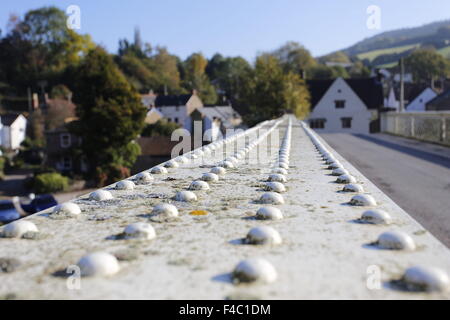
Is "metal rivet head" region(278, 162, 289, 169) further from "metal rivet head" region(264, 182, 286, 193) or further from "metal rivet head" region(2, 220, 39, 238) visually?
"metal rivet head" region(2, 220, 39, 238)

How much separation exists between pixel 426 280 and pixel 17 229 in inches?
89.2

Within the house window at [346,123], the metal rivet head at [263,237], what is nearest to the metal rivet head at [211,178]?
the metal rivet head at [263,237]

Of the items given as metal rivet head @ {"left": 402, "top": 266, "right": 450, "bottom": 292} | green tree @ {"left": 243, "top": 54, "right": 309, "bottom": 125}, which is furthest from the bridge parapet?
green tree @ {"left": 243, "top": 54, "right": 309, "bottom": 125}

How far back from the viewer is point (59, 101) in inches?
2581

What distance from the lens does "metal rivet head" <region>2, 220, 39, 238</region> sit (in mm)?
2738

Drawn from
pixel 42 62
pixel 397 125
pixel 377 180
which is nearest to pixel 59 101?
pixel 42 62

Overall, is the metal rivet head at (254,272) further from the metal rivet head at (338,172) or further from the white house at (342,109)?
the white house at (342,109)

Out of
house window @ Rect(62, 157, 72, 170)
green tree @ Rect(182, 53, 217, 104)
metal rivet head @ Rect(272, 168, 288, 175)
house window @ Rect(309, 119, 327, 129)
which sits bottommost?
house window @ Rect(62, 157, 72, 170)

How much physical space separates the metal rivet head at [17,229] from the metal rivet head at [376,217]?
212cm

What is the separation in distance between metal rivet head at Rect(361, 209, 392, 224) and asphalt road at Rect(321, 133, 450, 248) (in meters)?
3.42

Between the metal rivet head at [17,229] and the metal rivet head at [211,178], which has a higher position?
the metal rivet head at [211,178]

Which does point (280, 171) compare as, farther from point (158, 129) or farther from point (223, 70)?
point (223, 70)

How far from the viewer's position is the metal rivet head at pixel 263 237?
255 cm
